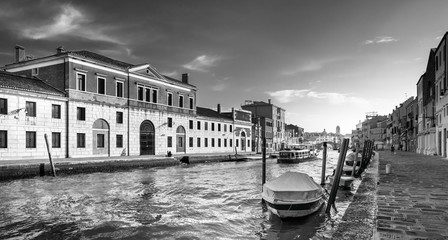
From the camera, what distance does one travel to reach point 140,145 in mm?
38281

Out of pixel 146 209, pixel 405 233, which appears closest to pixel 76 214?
pixel 146 209

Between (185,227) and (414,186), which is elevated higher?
(414,186)

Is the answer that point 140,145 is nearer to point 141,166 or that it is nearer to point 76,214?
point 141,166

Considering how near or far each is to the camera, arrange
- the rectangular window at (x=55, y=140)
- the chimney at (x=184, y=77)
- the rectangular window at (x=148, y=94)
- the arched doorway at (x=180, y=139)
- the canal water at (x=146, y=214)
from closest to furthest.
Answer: the canal water at (x=146, y=214) → the rectangular window at (x=55, y=140) → the rectangular window at (x=148, y=94) → the arched doorway at (x=180, y=139) → the chimney at (x=184, y=77)

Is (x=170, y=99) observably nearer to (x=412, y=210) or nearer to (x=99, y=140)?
(x=99, y=140)

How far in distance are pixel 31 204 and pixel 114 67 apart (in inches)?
943

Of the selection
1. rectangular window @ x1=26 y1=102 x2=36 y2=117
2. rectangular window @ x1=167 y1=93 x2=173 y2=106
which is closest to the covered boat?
rectangular window @ x1=26 y1=102 x2=36 y2=117

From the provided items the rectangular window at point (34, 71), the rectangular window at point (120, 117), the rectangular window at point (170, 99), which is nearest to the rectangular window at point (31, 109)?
the rectangular window at point (34, 71)

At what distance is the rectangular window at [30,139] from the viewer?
2642 cm

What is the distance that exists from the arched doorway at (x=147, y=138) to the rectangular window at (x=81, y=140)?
26.8 ft

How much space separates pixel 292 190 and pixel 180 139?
36.2 m

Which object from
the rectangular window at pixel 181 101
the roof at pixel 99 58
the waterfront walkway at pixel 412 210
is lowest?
the waterfront walkway at pixel 412 210

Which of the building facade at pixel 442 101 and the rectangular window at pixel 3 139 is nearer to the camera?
the rectangular window at pixel 3 139

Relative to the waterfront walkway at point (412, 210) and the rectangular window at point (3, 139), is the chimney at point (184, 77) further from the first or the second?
the waterfront walkway at point (412, 210)
